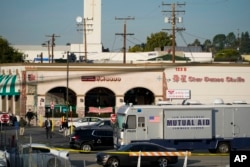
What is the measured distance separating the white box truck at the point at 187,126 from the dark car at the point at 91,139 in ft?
5.19

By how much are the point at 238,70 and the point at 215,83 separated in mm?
2599

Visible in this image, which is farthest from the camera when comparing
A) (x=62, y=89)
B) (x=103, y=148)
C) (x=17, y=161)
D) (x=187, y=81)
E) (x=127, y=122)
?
(x=62, y=89)

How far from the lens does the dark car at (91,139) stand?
116 ft

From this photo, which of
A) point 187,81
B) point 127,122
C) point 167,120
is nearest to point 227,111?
point 167,120

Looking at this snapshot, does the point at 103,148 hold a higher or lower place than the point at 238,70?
lower

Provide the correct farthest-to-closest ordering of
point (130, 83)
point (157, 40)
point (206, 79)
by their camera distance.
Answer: point (157, 40), point (130, 83), point (206, 79)

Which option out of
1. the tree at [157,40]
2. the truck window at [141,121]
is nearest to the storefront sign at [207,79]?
the truck window at [141,121]

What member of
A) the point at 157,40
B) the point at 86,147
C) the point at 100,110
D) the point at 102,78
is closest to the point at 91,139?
the point at 86,147

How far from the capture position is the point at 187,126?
33562 mm

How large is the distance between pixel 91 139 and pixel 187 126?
18.4 feet

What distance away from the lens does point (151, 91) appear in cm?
6244

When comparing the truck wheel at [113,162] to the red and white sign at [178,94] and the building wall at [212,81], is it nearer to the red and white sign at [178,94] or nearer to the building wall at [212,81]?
the red and white sign at [178,94]

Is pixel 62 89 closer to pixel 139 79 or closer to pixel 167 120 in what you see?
pixel 139 79

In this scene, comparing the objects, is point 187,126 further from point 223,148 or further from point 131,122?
point 131,122
